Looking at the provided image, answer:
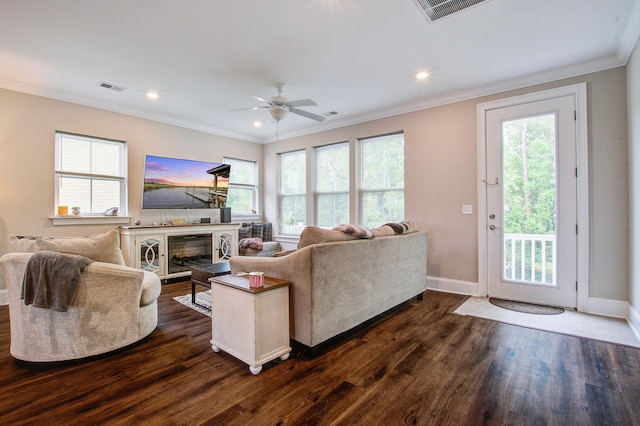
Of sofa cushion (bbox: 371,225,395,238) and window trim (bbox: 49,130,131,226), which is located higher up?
window trim (bbox: 49,130,131,226)

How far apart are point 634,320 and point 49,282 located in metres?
4.74

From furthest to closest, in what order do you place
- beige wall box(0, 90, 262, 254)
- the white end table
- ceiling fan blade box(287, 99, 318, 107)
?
beige wall box(0, 90, 262, 254) → ceiling fan blade box(287, 99, 318, 107) → the white end table

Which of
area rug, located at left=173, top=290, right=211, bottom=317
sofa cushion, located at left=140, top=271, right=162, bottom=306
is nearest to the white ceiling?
sofa cushion, located at left=140, top=271, right=162, bottom=306

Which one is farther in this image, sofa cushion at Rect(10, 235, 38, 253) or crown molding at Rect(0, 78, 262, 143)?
crown molding at Rect(0, 78, 262, 143)

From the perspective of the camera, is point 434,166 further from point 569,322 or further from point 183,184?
point 183,184

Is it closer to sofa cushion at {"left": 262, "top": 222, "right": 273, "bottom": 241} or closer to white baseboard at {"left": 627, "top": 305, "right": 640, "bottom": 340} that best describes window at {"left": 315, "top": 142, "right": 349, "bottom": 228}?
sofa cushion at {"left": 262, "top": 222, "right": 273, "bottom": 241}

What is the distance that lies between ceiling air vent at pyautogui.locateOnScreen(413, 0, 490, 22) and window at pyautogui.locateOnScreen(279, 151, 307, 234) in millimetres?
3781

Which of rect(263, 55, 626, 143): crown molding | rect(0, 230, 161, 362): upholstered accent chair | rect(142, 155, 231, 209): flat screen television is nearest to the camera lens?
rect(0, 230, 161, 362): upholstered accent chair

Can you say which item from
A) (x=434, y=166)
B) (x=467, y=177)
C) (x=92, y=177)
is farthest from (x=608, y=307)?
(x=92, y=177)

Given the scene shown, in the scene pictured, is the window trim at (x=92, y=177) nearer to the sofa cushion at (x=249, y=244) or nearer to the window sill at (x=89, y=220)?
the window sill at (x=89, y=220)

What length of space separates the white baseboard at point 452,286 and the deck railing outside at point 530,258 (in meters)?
0.42

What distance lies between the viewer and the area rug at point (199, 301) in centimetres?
337

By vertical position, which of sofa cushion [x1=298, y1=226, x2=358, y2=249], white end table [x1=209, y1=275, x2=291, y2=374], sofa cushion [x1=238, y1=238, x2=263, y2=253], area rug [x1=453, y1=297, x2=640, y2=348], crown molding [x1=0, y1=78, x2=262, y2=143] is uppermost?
crown molding [x1=0, y1=78, x2=262, y2=143]

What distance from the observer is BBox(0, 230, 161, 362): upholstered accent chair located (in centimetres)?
214
